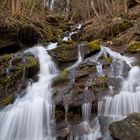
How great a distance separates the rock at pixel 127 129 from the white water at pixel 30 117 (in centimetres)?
182

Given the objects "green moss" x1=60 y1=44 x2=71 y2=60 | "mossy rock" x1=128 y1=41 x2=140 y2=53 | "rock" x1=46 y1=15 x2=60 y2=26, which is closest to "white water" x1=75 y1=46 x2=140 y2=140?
"green moss" x1=60 y1=44 x2=71 y2=60

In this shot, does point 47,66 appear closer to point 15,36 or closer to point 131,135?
point 15,36

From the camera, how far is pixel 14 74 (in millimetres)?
10055

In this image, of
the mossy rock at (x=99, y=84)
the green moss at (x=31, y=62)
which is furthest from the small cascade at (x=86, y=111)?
the green moss at (x=31, y=62)

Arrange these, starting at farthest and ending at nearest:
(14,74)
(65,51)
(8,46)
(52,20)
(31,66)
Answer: (52,20) < (8,46) < (65,51) < (31,66) < (14,74)

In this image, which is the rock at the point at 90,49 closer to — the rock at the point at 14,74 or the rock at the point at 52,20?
the rock at the point at 14,74

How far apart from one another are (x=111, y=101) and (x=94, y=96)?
507mm

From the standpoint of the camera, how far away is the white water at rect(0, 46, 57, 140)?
8.09 metres

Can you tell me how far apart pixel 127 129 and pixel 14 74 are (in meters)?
4.83

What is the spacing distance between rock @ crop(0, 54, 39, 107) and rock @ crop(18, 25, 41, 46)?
9.54 ft

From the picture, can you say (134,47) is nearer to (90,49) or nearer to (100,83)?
(90,49)

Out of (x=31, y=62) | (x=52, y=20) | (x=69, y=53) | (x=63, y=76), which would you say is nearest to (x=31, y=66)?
(x=31, y=62)

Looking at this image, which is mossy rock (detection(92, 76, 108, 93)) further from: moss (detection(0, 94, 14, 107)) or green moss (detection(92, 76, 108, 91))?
moss (detection(0, 94, 14, 107))

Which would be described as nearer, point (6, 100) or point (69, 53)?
point (6, 100)
